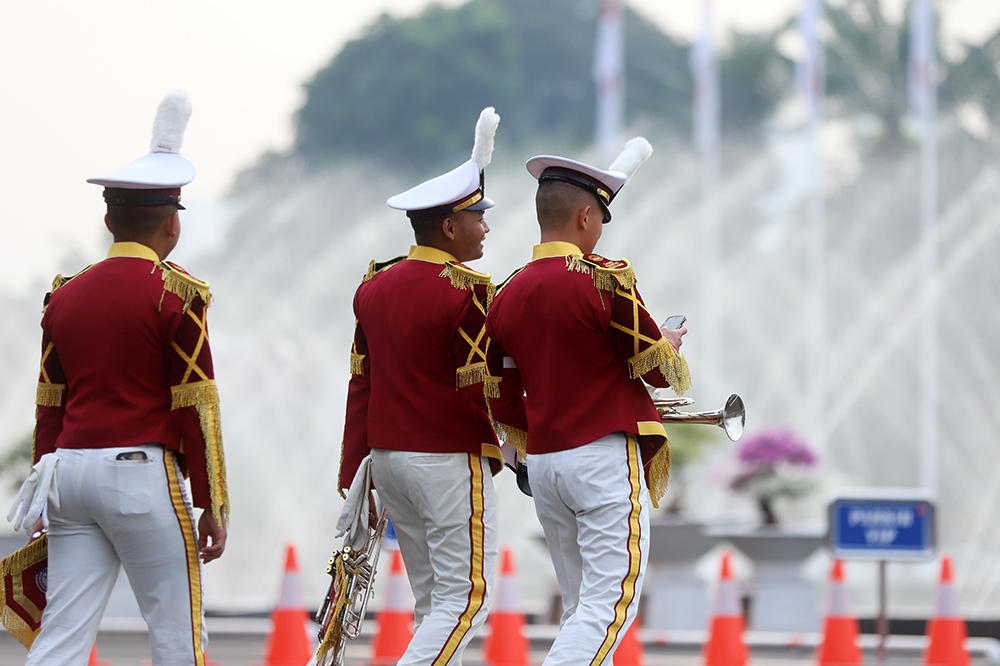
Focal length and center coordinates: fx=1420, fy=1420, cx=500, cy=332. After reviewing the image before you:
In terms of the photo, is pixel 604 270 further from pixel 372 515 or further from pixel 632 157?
pixel 372 515

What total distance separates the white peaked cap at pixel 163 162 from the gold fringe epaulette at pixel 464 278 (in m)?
0.93

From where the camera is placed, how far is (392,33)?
42.5 m

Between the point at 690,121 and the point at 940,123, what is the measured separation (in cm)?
946

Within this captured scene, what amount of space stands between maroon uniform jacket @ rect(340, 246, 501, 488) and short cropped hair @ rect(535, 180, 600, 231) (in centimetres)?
36

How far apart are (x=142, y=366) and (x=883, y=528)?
4883 millimetres

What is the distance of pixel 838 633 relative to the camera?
755 centimetres

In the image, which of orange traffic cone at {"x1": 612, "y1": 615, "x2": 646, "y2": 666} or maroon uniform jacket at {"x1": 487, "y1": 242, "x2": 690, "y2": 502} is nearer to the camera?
maroon uniform jacket at {"x1": 487, "y1": 242, "x2": 690, "y2": 502}

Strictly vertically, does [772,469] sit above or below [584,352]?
below

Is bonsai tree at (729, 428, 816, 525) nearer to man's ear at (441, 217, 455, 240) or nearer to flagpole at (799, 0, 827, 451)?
man's ear at (441, 217, 455, 240)

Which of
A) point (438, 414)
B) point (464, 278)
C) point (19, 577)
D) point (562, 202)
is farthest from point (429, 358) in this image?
point (19, 577)

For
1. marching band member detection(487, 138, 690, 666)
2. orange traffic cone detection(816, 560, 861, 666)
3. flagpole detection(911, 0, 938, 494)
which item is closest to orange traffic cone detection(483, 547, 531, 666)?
orange traffic cone detection(816, 560, 861, 666)

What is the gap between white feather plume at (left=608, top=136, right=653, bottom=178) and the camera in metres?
4.90

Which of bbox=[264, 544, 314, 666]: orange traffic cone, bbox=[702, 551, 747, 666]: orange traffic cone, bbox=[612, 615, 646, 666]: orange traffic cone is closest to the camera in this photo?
bbox=[612, 615, 646, 666]: orange traffic cone

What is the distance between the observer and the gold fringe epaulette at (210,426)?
14.5ft
